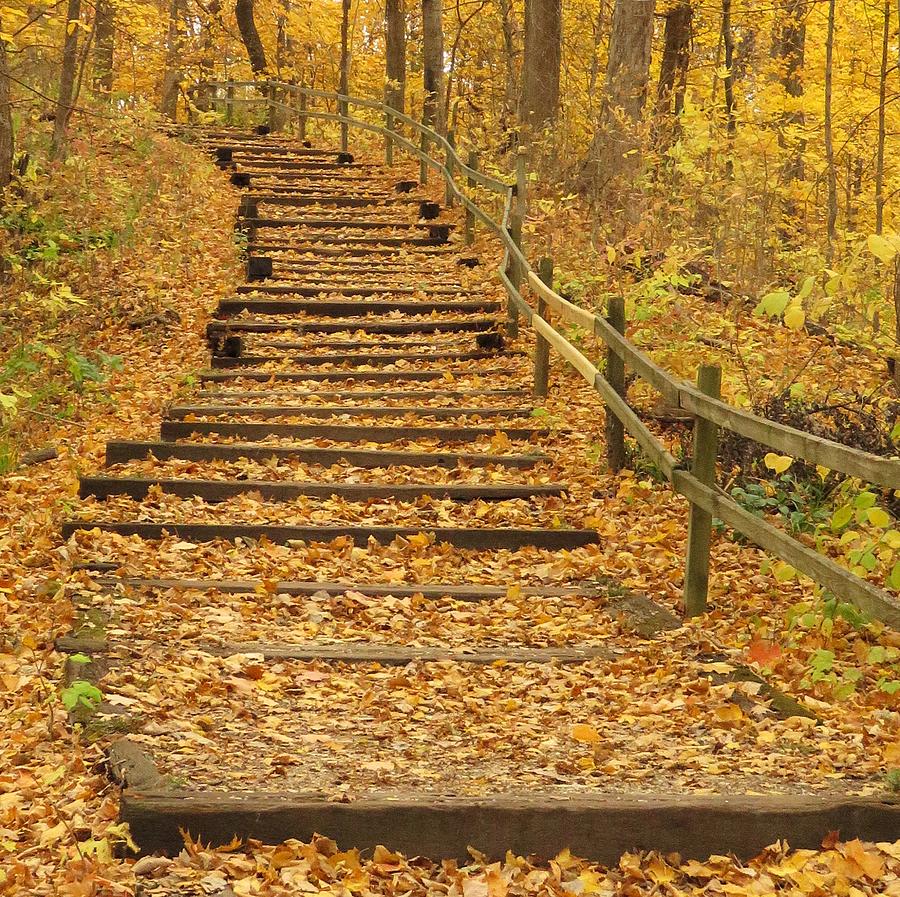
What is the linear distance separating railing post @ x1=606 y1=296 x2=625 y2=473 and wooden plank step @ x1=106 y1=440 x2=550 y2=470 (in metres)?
0.58

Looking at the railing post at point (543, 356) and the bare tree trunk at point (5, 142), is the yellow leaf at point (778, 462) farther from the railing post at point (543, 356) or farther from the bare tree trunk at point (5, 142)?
the bare tree trunk at point (5, 142)

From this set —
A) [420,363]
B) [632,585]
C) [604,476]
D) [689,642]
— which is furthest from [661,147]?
[689,642]

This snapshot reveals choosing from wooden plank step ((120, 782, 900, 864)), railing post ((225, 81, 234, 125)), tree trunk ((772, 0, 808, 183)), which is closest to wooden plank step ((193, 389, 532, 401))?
wooden plank step ((120, 782, 900, 864))

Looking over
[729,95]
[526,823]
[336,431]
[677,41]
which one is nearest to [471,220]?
[677,41]

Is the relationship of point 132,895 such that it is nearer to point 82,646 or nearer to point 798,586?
point 82,646

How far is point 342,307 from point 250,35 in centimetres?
1799

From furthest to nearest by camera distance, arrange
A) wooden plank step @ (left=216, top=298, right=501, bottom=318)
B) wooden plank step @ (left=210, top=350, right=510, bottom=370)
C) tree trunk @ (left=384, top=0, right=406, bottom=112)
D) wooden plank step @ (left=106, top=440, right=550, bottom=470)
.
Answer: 1. tree trunk @ (left=384, top=0, right=406, bottom=112)
2. wooden plank step @ (left=216, top=298, right=501, bottom=318)
3. wooden plank step @ (left=210, top=350, right=510, bottom=370)
4. wooden plank step @ (left=106, top=440, right=550, bottom=470)

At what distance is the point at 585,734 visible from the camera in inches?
178

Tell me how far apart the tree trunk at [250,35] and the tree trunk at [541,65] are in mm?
12810

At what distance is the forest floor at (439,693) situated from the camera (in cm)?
355

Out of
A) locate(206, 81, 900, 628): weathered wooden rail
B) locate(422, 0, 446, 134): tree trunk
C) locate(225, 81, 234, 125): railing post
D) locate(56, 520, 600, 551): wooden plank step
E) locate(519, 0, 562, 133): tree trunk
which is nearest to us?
locate(206, 81, 900, 628): weathered wooden rail

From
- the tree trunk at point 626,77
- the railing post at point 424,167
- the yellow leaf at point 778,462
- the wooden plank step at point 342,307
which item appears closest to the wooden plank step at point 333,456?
the yellow leaf at point 778,462

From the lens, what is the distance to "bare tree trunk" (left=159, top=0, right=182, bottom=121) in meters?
25.6

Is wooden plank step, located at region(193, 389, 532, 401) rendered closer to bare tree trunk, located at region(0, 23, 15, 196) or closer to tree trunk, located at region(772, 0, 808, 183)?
bare tree trunk, located at region(0, 23, 15, 196)
